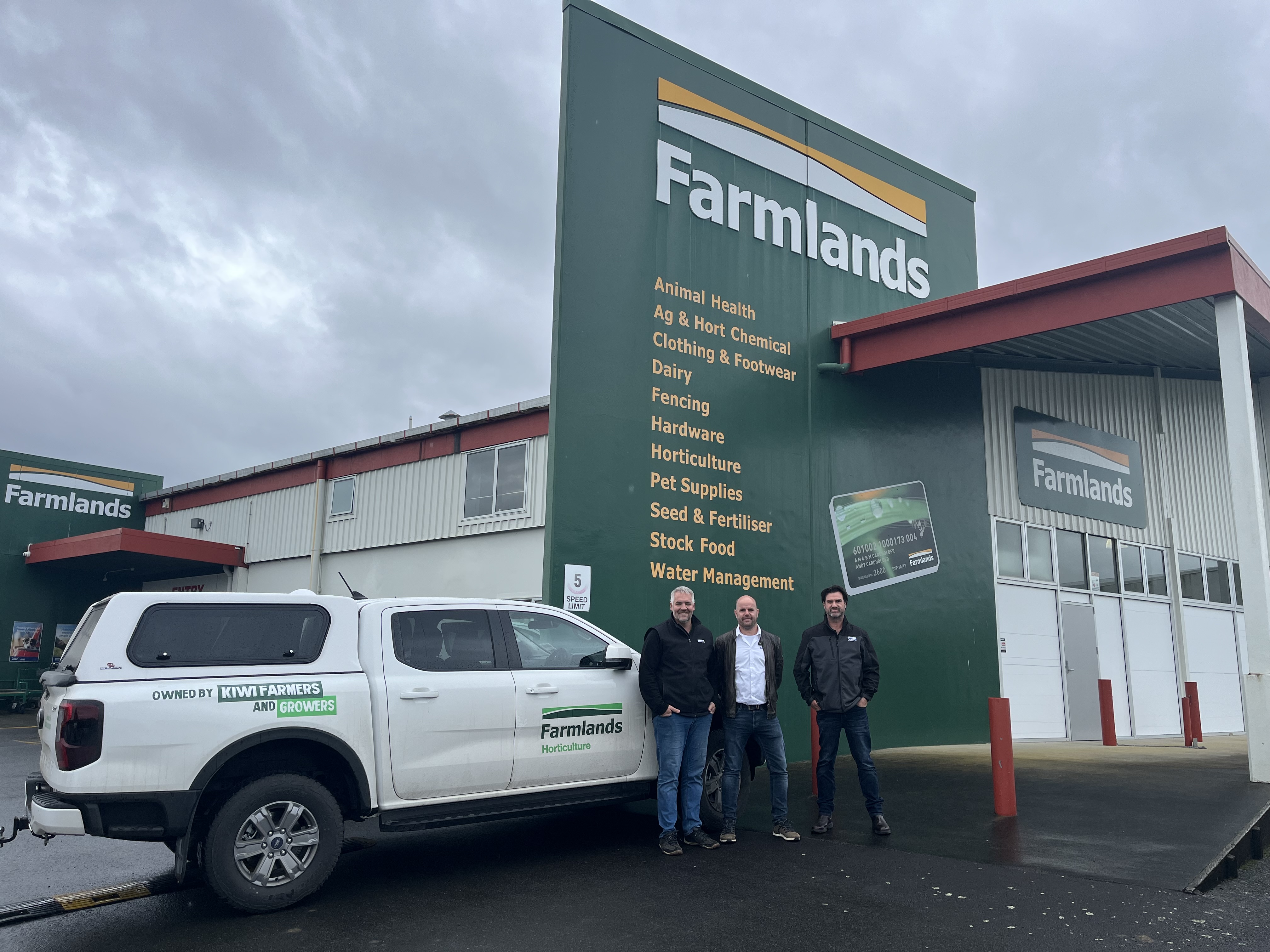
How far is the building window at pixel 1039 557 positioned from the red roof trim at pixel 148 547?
704 inches

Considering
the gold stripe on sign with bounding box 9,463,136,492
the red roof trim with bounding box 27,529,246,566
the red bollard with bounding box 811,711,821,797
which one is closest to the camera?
the red bollard with bounding box 811,711,821,797

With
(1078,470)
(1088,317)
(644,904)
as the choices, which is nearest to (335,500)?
(1078,470)

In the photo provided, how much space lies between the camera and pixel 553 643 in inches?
276

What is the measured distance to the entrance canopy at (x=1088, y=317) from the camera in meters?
10.7

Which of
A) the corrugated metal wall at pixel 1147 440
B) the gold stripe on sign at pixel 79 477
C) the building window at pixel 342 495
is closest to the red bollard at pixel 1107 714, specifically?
the corrugated metal wall at pixel 1147 440

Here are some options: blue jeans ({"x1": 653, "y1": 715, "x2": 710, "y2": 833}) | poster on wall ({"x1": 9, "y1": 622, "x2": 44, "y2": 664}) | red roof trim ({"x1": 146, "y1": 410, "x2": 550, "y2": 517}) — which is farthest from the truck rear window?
poster on wall ({"x1": 9, "y1": 622, "x2": 44, "y2": 664})

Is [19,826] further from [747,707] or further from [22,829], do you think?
[747,707]

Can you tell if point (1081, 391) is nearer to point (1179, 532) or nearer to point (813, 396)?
point (1179, 532)

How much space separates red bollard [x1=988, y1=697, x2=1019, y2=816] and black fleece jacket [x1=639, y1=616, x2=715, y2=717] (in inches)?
104

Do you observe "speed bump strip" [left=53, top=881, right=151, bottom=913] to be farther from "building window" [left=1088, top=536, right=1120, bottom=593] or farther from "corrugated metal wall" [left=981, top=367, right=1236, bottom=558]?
"building window" [left=1088, top=536, right=1120, bottom=593]

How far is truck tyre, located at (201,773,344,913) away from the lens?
17.6 ft

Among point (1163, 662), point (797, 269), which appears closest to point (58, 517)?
point (797, 269)

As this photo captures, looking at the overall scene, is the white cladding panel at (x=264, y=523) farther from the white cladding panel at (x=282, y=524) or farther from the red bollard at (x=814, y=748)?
the red bollard at (x=814, y=748)

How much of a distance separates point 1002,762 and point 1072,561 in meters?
10.00
